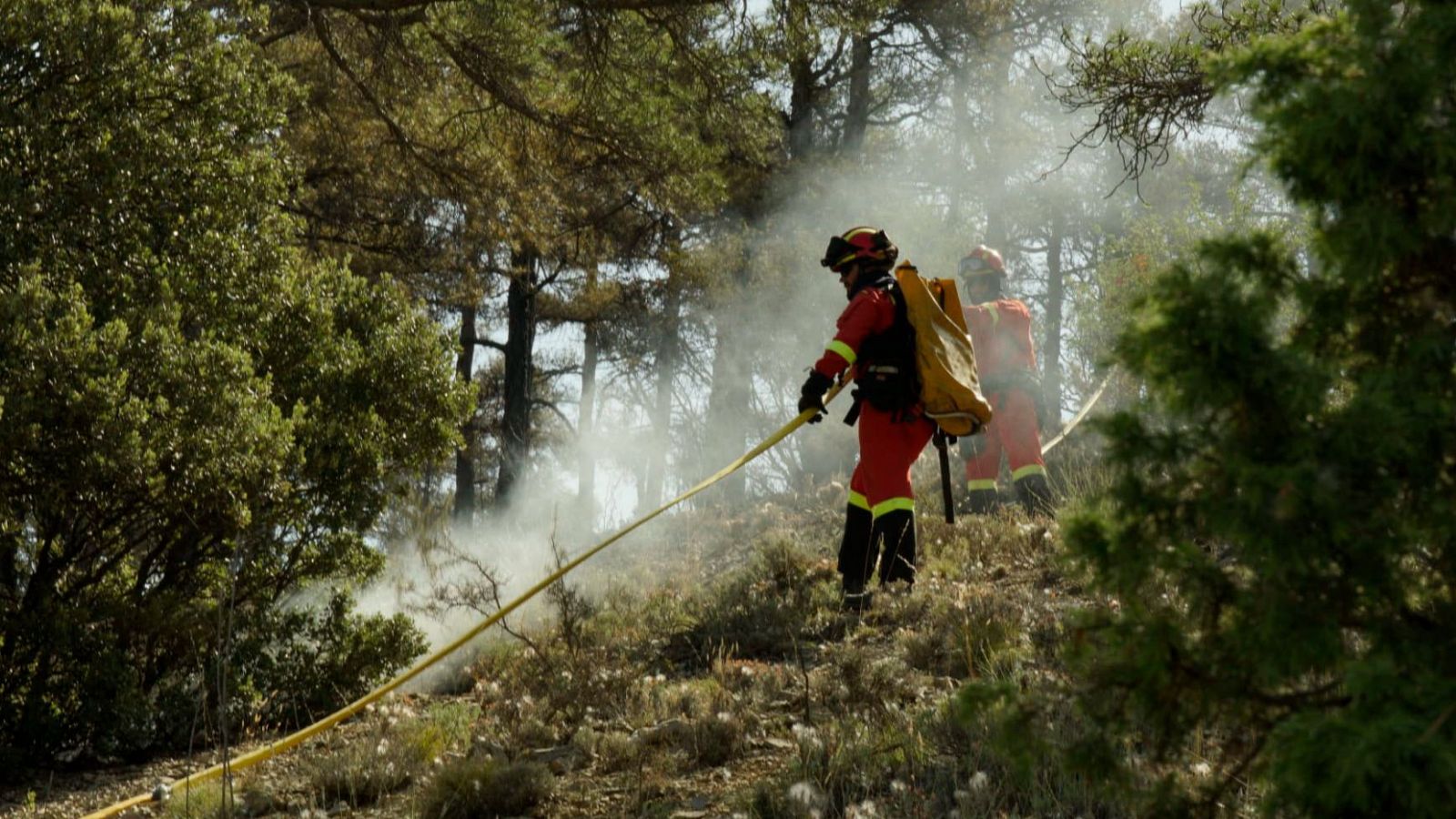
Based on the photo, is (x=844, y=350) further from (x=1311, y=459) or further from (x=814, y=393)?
(x=1311, y=459)

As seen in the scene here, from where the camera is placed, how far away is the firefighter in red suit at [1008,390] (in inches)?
375

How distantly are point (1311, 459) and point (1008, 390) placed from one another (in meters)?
7.81

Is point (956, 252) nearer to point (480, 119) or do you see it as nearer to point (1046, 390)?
point (1046, 390)

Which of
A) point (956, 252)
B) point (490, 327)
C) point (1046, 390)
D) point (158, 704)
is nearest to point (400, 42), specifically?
point (158, 704)

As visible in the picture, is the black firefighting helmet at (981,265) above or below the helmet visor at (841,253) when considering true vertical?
above

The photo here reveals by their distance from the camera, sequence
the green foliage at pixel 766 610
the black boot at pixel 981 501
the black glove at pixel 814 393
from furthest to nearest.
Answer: the black boot at pixel 981 501
the green foliage at pixel 766 610
the black glove at pixel 814 393

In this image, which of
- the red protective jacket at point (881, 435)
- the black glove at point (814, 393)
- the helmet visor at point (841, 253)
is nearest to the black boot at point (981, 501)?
the red protective jacket at point (881, 435)

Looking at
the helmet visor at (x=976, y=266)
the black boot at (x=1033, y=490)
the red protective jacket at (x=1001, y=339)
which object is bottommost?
the black boot at (x=1033, y=490)

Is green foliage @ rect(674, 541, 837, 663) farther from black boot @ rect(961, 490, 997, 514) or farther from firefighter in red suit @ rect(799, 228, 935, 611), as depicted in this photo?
black boot @ rect(961, 490, 997, 514)

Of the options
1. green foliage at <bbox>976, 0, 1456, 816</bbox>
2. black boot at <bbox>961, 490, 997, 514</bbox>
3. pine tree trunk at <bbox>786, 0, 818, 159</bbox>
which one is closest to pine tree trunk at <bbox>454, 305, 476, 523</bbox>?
pine tree trunk at <bbox>786, 0, 818, 159</bbox>

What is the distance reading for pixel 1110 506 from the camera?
83.7 inches

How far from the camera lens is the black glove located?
632cm

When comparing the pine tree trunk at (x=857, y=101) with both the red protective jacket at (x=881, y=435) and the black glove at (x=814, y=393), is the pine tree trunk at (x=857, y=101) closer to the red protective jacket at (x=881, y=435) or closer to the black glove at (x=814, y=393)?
the red protective jacket at (x=881, y=435)

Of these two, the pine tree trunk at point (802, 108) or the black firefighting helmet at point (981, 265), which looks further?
the pine tree trunk at point (802, 108)
